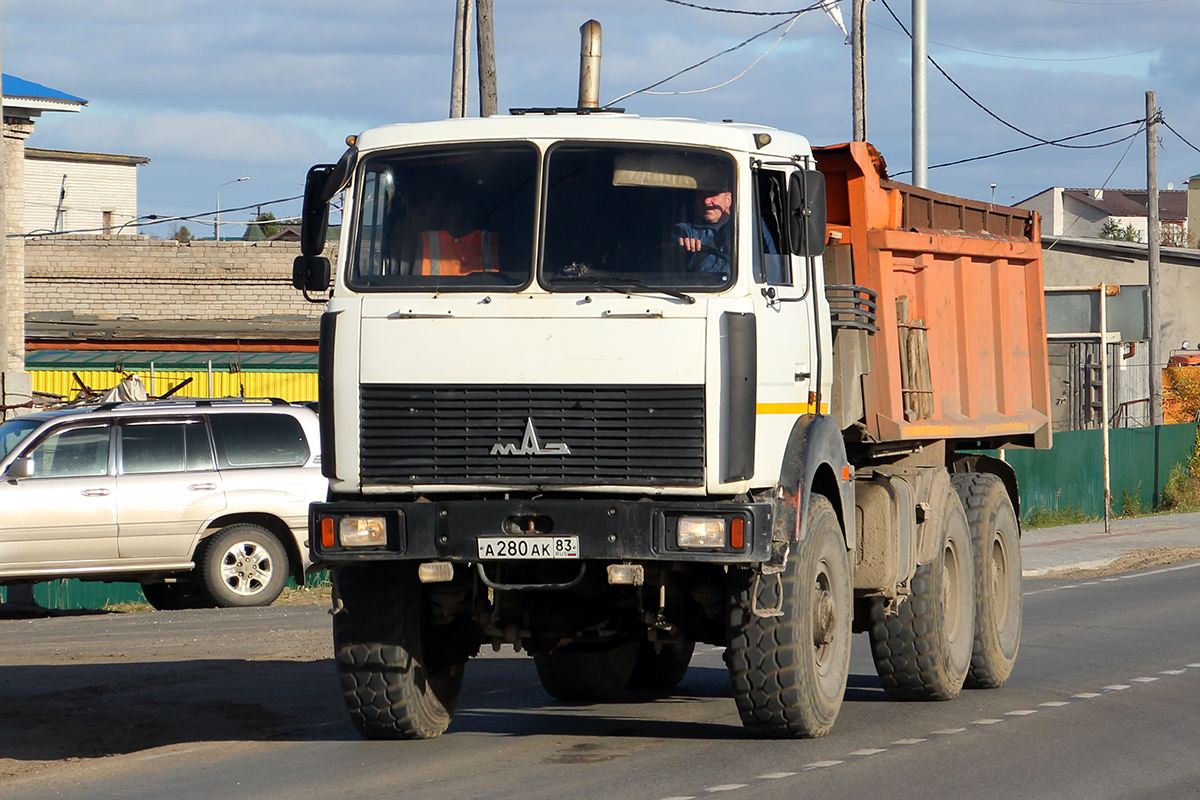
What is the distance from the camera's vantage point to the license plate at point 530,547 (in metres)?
7.30

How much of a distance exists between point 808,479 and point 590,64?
2.93 m

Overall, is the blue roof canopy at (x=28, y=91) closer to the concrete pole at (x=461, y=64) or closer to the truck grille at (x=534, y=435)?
the concrete pole at (x=461, y=64)

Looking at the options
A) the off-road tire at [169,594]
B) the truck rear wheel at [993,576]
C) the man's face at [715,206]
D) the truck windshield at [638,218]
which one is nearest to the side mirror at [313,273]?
the truck windshield at [638,218]

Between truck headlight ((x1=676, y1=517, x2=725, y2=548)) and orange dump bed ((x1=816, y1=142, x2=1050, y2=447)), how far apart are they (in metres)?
2.30

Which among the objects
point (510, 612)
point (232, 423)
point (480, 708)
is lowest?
point (480, 708)

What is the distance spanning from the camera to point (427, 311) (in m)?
7.61

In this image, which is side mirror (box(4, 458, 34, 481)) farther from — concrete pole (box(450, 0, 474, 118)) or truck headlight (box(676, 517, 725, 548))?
concrete pole (box(450, 0, 474, 118))

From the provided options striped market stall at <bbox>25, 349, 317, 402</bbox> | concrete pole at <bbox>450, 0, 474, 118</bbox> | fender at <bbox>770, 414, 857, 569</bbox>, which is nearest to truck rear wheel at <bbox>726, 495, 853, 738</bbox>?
fender at <bbox>770, 414, 857, 569</bbox>

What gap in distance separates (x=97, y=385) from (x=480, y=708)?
23.6m

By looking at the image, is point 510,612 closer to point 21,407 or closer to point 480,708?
point 480,708

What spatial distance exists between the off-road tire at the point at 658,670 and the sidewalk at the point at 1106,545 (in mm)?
9322

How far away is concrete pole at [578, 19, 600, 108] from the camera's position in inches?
364

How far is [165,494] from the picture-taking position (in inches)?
614

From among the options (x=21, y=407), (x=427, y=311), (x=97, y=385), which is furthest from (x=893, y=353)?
(x=97, y=385)
